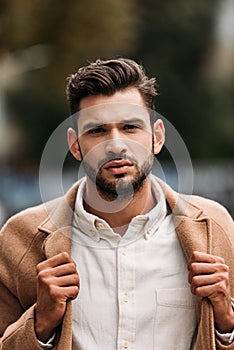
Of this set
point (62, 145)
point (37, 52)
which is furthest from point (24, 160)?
point (62, 145)

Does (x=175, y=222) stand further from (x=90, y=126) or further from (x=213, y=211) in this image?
(x=90, y=126)

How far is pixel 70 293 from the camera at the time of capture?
442cm

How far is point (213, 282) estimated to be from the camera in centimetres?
440

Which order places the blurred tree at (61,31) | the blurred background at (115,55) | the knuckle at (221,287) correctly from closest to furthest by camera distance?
1. the knuckle at (221,287)
2. the blurred tree at (61,31)
3. the blurred background at (115,55)

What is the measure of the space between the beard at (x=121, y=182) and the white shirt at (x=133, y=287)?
14 centimetres

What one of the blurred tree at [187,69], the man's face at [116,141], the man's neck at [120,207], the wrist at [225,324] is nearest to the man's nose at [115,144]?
the man's face at [116,141]

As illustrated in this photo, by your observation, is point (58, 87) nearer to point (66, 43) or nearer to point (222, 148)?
point (66, 43)

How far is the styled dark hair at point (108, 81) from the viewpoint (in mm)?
4691

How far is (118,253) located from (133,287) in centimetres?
15

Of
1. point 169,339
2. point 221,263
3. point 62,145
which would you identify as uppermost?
point 62,145

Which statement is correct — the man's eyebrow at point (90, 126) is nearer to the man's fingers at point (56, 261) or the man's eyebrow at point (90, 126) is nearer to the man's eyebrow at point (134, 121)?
the man's eyebrow at point (134, 121)

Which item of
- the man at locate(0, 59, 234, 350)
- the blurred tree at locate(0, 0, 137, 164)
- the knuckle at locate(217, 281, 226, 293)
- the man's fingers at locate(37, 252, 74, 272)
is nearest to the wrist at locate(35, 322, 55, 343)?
the man at locate(0, 59, 234, 350)

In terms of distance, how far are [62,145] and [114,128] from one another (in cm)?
42

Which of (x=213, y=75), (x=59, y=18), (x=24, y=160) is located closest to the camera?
(x=59, y=18)
